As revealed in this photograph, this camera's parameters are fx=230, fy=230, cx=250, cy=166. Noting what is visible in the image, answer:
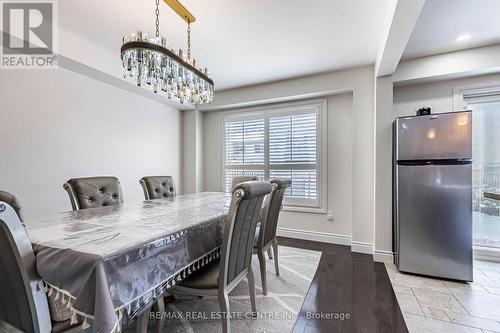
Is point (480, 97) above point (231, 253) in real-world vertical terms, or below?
above

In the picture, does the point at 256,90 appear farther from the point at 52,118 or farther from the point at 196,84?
the point at 52,118

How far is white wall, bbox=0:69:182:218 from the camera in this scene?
7.47ft

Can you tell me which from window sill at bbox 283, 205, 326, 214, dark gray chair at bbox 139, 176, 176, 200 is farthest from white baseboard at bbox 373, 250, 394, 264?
dark gray chair at bbox 139, 176, 176, 200

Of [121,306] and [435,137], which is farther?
[435,137]

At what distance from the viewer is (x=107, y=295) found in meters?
0.88

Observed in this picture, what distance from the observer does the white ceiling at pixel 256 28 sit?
6.73 feet

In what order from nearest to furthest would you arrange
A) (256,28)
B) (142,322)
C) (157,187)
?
(142,322) → (256,28) → (157,187)

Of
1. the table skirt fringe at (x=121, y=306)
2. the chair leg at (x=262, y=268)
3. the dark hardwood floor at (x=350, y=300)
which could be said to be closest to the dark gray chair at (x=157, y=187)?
the chair leg at (x=262, y=268)

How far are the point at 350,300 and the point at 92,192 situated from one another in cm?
256

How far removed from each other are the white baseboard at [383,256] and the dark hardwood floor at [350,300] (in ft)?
0.27

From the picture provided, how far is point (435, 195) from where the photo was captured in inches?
98.7

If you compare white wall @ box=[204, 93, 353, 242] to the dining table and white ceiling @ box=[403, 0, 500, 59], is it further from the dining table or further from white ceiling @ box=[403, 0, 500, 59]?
the dining table

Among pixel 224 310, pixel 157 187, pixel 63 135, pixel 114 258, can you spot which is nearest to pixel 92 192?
pixel 157 187

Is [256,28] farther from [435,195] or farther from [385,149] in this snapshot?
[435,195]
